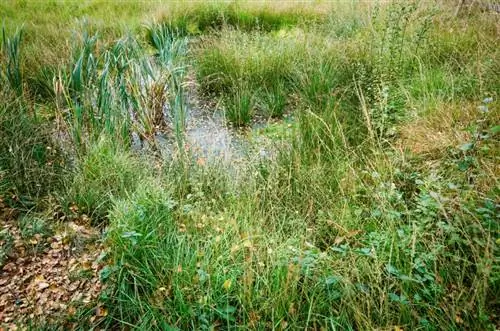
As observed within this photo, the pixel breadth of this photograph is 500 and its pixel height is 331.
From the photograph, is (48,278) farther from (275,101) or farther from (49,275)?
(275,101)

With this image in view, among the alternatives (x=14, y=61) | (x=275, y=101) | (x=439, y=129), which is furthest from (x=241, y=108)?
(x=14, y=61)

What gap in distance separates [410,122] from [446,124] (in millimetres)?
390

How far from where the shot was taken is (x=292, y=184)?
10.6 ft

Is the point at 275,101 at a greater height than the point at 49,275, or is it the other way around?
the point at 275,101

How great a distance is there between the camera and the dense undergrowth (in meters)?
2.12

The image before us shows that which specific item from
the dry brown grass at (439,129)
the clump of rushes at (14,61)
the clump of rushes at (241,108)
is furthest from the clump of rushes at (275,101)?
the clump of rushes at (14,61)

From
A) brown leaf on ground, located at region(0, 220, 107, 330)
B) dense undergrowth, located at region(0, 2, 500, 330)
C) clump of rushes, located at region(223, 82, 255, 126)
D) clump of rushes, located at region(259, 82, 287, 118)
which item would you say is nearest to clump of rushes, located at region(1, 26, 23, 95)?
dense undergrowth, located at region(0, 2, 500, 330)

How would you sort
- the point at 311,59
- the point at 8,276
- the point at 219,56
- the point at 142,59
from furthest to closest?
the point at 219,56 < the point at 311,59 < the point at 142,59 < the point at 8,276

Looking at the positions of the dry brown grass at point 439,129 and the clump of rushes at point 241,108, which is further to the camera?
the clump of rushes at point 241,108

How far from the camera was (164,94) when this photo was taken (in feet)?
15.3

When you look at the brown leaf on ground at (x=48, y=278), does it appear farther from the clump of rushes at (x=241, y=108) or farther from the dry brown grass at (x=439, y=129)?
the dry brown grass at (x=439, y=129)

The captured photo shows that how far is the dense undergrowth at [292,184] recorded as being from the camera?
2125 millimetres

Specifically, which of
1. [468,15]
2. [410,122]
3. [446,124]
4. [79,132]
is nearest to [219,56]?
[79,132]

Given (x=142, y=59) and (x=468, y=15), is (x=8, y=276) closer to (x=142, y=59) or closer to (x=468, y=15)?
(x=142, y=59)
